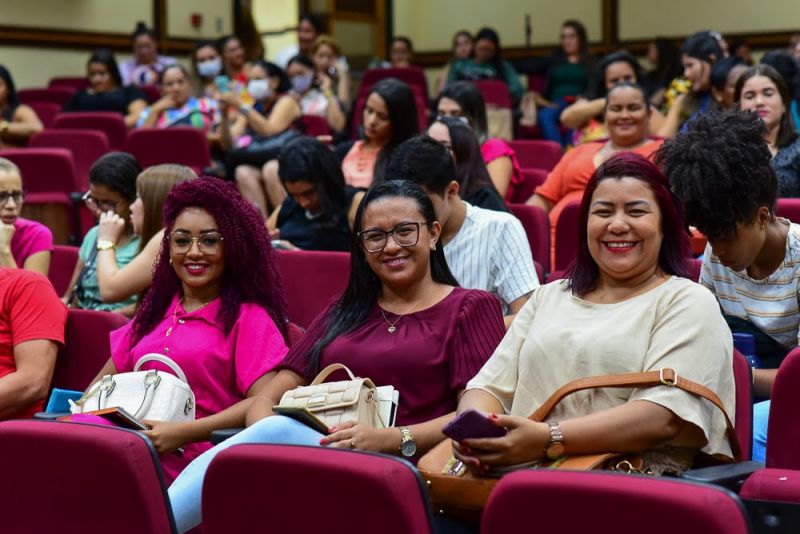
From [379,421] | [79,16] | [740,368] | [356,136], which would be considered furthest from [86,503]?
[79,16]

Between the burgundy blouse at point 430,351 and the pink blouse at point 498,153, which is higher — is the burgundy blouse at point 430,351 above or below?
below

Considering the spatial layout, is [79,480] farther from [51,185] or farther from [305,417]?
[51,185]

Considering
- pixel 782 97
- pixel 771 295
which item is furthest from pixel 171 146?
pixel 771 295

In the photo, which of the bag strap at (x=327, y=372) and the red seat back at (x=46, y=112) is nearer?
the bag strap at (x=327, y=372)

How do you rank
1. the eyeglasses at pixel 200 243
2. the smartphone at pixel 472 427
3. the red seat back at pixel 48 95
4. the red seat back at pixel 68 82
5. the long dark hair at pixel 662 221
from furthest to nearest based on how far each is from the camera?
the red seat back at pixel 68 82, the red seat back at pixel 48 95, the eyeglasses at pixel 200 243, the long dark hair at pixel 662 221, the smartphone at pixel 472 427

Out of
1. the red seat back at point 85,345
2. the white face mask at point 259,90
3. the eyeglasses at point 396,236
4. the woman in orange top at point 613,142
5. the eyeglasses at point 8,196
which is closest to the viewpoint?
the eyeglasses at point 396,236

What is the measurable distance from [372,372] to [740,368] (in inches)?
30.0

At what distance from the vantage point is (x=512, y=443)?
2088 mm

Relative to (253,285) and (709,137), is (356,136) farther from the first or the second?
(709,137)

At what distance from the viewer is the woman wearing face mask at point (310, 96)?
7.44 metres

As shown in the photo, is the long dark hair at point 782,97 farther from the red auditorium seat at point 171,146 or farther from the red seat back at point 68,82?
the red seat back at point 68,82

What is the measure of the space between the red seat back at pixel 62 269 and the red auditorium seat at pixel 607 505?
9.06ft

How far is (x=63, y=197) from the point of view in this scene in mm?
5730

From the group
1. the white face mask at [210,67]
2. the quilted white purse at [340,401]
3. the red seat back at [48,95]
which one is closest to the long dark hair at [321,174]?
the quilted white purse at [340,401]
